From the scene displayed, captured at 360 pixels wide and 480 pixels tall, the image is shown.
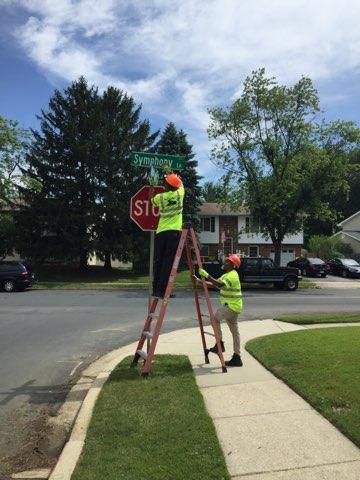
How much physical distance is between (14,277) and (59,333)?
1453 cm

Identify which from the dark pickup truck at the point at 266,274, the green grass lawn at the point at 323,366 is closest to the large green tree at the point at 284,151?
the dark pickup truck at the point at 266,274

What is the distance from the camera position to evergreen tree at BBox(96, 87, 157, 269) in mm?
35875

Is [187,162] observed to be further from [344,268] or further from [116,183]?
[344,268]

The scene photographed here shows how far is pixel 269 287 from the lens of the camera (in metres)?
29.5

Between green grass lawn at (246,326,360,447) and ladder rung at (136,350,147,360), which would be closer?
green grass lawn at (246,326,360,447)

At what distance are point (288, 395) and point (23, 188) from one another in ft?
109

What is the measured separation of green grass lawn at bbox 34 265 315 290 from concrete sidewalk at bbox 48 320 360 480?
20715 mm

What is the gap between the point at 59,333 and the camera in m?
12.4

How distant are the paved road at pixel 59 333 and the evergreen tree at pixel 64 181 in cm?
1471

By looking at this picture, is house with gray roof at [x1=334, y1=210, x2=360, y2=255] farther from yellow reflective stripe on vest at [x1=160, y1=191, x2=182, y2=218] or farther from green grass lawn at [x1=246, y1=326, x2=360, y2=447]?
yellow reflective stripe on vest at [x1=160, y1=191, x2=182, y2=218]

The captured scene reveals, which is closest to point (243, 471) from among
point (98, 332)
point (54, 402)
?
point (54, 402)

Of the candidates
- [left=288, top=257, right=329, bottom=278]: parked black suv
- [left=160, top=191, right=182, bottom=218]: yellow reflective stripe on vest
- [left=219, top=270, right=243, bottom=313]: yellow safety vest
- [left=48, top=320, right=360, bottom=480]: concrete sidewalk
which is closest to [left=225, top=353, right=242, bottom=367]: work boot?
[left=48, top=320, right=360, bottom=480]: concrete sidewalk

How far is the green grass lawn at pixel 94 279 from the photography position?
95.2 ft

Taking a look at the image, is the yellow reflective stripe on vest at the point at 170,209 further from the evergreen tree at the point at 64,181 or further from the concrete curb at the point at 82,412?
the evergreen tree at the point at 64,181
